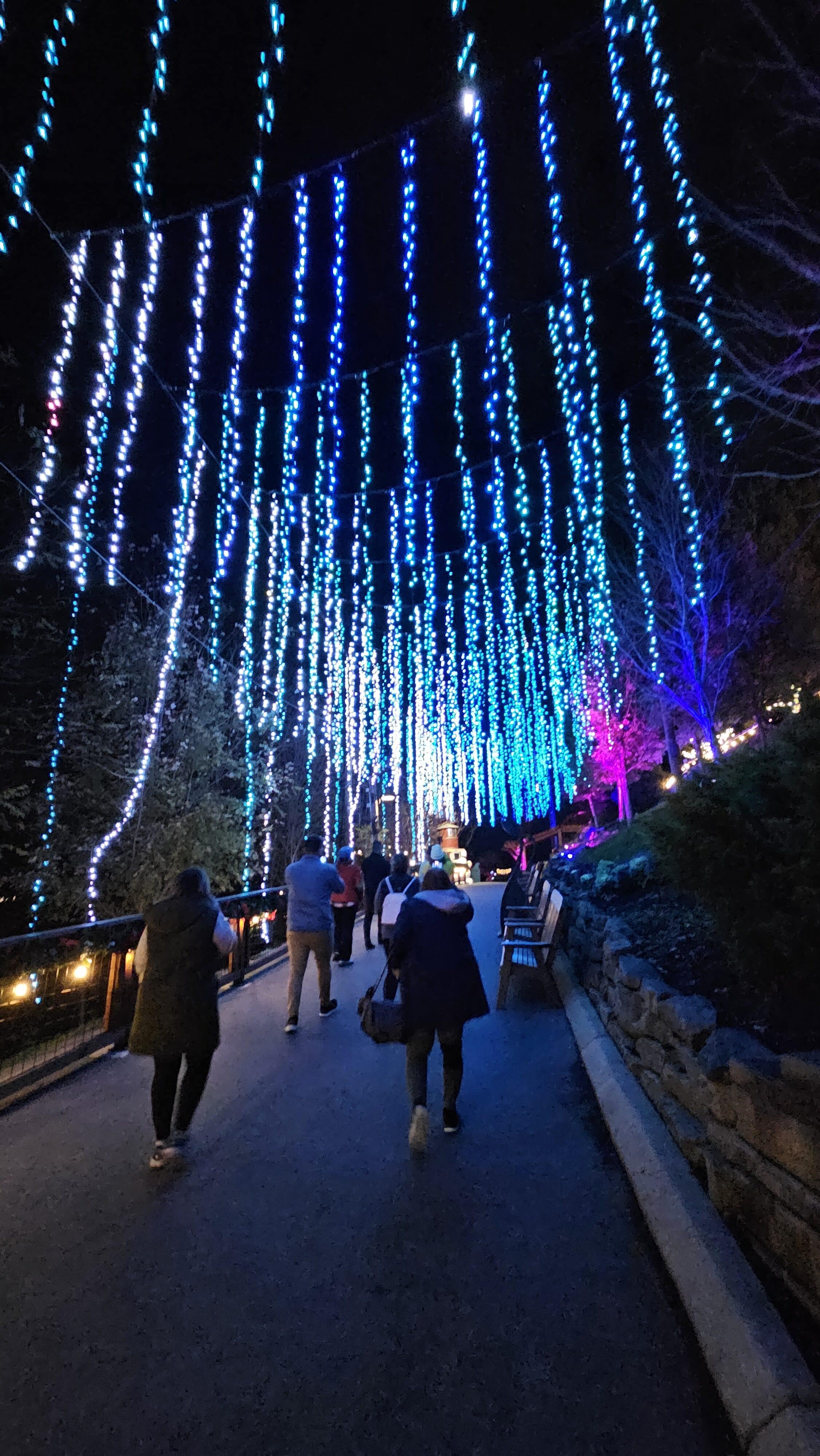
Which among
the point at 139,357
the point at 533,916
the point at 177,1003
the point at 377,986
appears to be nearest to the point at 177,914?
the point at 177,1003

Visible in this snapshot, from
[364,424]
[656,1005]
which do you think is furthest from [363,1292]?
[364,424]

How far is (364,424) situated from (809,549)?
41.8ft

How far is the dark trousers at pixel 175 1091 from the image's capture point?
12.7 ft

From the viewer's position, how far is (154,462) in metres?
13.3

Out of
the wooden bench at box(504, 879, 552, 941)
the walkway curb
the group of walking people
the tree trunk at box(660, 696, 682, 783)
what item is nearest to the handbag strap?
the group of walking people

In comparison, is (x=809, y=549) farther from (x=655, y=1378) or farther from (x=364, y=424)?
(x=655, y=1378)

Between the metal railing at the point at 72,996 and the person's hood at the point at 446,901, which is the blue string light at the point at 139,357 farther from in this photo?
the person's hood at the point at 446,901

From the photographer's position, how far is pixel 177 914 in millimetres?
4035

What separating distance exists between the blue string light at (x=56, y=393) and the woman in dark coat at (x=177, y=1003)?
584 centimetres

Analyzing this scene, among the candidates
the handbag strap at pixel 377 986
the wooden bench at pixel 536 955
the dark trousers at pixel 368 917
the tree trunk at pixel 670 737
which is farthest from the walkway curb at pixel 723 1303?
the tree trunk at pixel 670 737

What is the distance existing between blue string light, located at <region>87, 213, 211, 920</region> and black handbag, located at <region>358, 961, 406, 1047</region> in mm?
7991

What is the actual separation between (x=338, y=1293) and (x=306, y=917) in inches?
163

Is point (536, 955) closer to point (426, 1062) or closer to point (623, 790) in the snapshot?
point (426, 1062)

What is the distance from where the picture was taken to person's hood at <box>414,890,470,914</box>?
4352 millimetres
